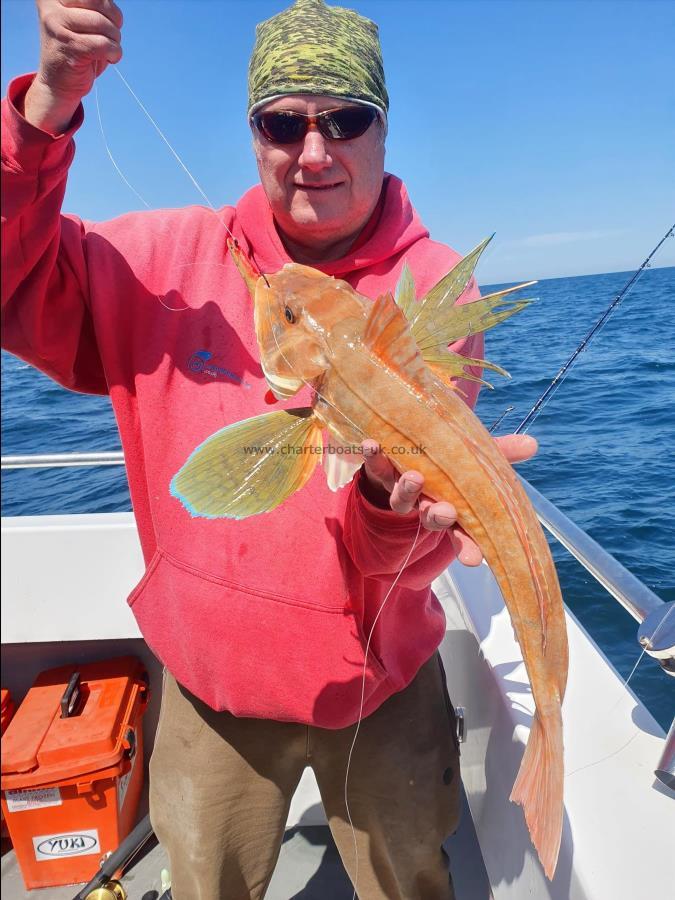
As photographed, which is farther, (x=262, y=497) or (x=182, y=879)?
(x=182, y=879)

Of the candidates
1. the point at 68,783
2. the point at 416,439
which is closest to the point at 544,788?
the point at 416,439

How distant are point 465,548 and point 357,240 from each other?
134 cm

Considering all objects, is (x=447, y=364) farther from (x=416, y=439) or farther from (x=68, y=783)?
(x=68, y=783)

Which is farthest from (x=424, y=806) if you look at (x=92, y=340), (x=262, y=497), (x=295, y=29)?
(x=295, y=29)

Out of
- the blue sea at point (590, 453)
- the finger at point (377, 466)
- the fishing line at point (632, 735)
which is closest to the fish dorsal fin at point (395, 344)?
the finger at point (377, 466)

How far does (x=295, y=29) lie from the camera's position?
224 centimetres

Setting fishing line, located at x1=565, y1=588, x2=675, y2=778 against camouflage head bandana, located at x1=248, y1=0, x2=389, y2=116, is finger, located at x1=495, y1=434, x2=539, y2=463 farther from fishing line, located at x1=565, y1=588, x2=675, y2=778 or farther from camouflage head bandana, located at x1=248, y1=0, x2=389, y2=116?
camouflage head bandana, located at x1=248, y1=0, x2=389, y2=116

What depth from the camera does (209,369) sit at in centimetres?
226

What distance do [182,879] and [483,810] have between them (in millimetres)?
1429

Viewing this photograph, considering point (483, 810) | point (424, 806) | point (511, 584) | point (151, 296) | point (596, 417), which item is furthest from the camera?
point (596, 417)

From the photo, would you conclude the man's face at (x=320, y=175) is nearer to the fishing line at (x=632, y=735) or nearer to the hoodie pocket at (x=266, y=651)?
the hoodie pocket at (x=266, y=651)

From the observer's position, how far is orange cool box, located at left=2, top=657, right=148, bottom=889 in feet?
11.3

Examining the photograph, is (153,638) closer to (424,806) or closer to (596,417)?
(424,806)

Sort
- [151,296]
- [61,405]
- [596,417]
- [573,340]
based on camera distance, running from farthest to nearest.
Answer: [61,405]
[573,340]
[596,417]
[151,296]
